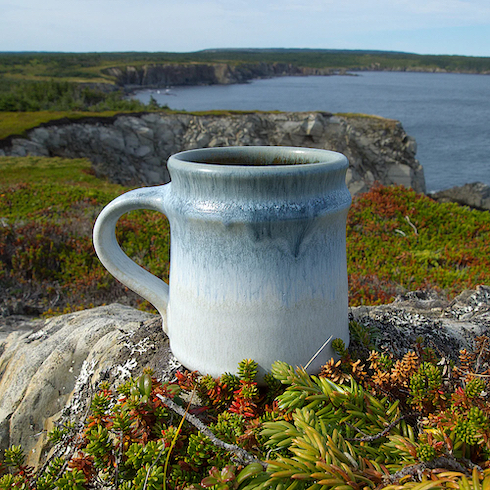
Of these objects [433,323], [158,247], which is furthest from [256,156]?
[158,247]

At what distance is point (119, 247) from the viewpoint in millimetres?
2098

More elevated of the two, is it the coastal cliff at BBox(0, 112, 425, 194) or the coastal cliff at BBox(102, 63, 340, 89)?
the coastal cliff at BBox(102, 63, 340, 89)

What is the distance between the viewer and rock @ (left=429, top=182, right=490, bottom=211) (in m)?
18.1

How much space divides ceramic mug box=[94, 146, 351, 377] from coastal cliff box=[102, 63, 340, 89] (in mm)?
78562

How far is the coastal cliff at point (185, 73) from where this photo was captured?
295 feet

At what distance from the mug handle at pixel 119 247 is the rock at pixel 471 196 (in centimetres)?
1878

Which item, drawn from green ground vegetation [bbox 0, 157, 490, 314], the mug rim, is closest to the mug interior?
the mug rim

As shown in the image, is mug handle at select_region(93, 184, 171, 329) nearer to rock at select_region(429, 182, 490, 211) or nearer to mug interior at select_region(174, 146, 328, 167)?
mug interior at select_region(174, 146, 328, 167)

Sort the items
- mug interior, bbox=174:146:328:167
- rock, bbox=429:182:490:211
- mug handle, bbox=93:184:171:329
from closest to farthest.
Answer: mug handle, bbox=93:184:171:329 → mug interior, bbox=174:146:328:167 → rock, bbox=429:182:490:211

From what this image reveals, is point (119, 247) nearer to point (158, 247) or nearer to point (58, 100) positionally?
point (158, 247)

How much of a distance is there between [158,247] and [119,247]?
15.4ft

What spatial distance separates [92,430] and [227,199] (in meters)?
0.99

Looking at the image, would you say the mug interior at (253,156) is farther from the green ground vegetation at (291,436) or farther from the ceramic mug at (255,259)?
the green ground vegetation at (291,436)

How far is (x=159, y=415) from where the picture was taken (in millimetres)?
1583
